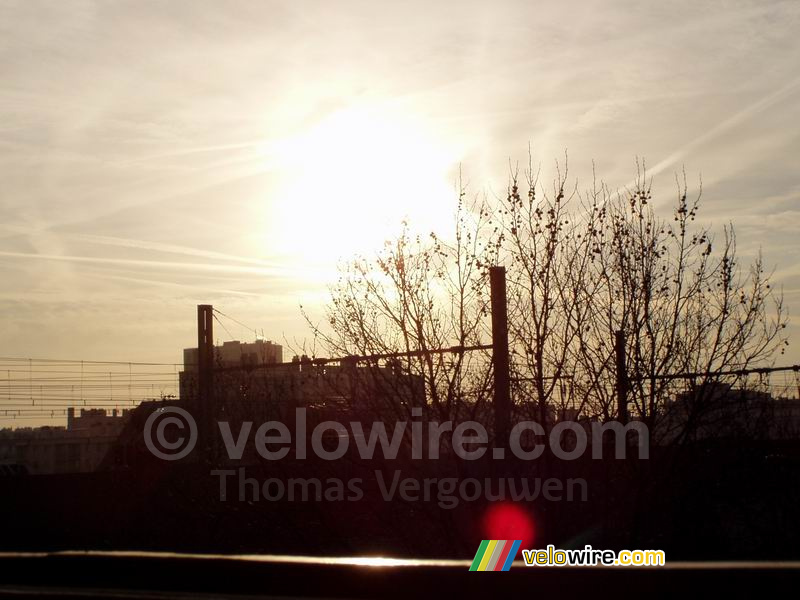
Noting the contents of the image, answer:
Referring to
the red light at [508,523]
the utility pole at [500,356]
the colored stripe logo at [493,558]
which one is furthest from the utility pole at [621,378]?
the colored stripe logo at [493,558]

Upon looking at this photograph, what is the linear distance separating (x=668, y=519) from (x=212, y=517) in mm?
6924

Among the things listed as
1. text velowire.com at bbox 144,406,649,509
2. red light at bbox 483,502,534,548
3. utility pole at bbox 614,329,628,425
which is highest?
utility pole at bbox 614,329,628,425

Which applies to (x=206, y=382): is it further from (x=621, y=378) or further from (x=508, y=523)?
(x=621, y=378)

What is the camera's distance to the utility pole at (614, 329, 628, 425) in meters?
8.54

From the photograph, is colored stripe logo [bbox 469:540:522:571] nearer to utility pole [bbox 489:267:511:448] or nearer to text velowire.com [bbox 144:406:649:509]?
utility pole [bbox 489:267:511:448]

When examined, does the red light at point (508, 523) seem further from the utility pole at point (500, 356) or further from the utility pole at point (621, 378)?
the utility pole at point (621, 378)

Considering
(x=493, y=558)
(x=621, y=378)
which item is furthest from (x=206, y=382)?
(x=493, y=558)

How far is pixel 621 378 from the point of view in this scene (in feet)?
28.1

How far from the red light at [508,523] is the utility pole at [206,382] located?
21.0 feet

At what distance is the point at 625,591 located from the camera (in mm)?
1612

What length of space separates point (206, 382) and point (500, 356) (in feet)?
21.9

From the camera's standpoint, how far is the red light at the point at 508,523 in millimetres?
8305

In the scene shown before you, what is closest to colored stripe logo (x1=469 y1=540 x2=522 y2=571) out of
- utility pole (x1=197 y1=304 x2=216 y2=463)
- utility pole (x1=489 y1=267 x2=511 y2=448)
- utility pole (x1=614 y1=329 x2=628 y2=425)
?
utility pole (x1=489 y1=267 x2=511 y2=448)

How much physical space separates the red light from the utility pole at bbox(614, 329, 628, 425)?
1.41 metres
